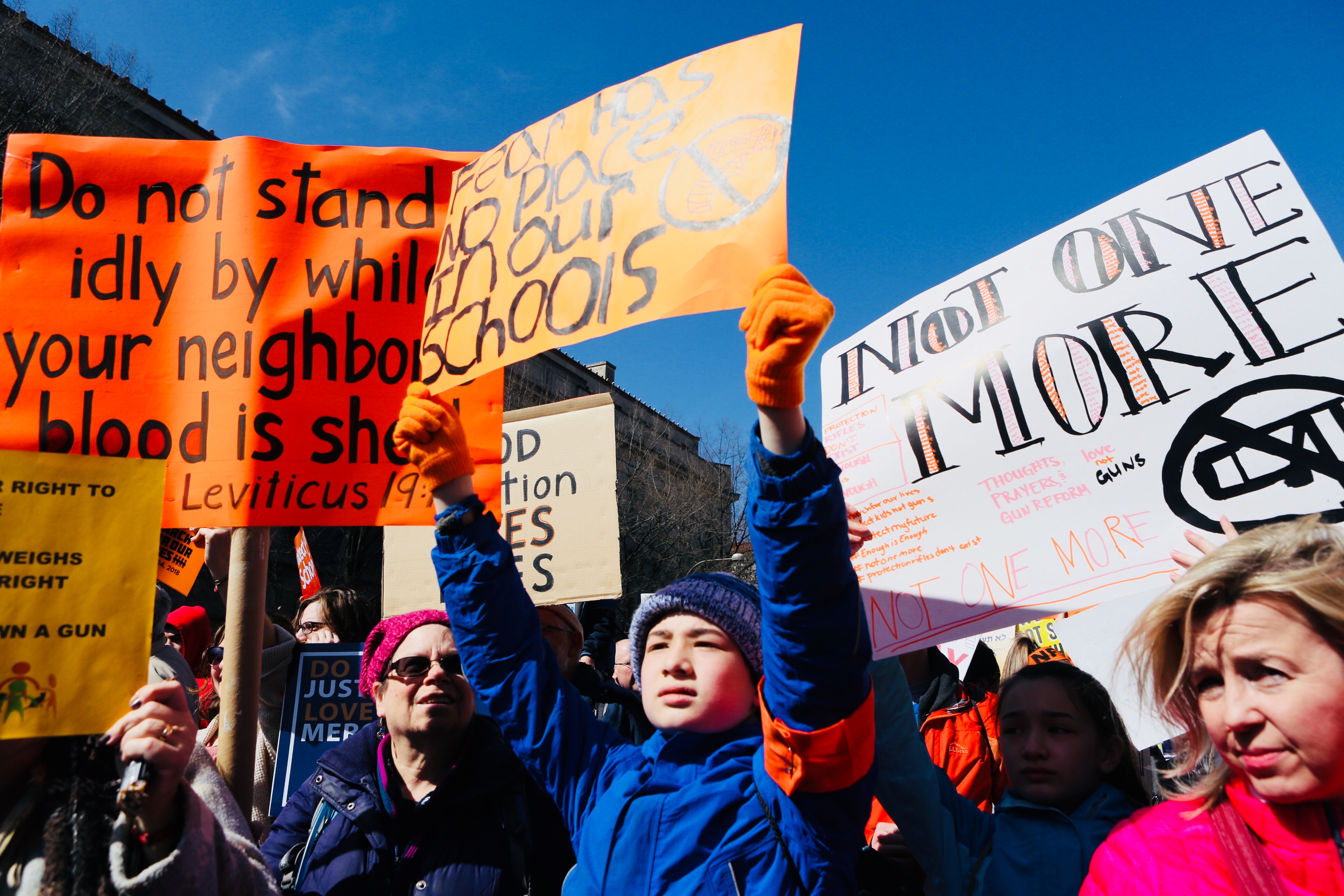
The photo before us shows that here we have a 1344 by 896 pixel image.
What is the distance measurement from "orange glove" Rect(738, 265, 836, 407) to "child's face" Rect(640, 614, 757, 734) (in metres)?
0.60

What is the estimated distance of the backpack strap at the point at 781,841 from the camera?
4.42 feet

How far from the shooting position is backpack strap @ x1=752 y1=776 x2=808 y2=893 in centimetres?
Answer: 135

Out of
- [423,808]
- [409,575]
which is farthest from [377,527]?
[423,808]

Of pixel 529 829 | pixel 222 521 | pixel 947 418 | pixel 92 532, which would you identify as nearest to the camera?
pixel 92 532

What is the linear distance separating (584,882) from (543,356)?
22.5 meters

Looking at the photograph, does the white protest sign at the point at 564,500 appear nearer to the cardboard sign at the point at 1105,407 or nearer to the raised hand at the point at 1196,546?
the cardboard sign at the point at 1105,407

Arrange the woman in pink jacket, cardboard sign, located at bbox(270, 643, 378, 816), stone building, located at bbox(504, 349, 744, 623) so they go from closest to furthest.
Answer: the woman in pink jacket, cardboard sign, located at bbox(270, 643, 378, 816), stone building, located at bbox(504, 349, 744, 623)

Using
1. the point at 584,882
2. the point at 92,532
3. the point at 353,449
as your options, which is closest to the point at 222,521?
the point at 353,449

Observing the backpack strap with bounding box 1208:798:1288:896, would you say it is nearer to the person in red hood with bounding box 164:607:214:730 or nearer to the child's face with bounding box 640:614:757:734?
the child's face with bounding box 640:614:757:734

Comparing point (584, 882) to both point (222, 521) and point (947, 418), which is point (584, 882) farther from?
point (947, 418)

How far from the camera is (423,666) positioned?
7.23 feet

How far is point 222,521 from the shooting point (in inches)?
85.9


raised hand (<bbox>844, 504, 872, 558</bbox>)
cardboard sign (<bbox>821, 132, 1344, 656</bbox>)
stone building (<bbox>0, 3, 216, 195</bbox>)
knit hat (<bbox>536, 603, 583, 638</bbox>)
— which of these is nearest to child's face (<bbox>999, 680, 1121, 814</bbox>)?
cardboard sign (<bbox>821, 132, 1344, 656</bbox>)

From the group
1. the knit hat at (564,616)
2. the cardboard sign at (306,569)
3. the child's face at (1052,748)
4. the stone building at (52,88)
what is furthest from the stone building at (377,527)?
the child's face at (1052,748)
